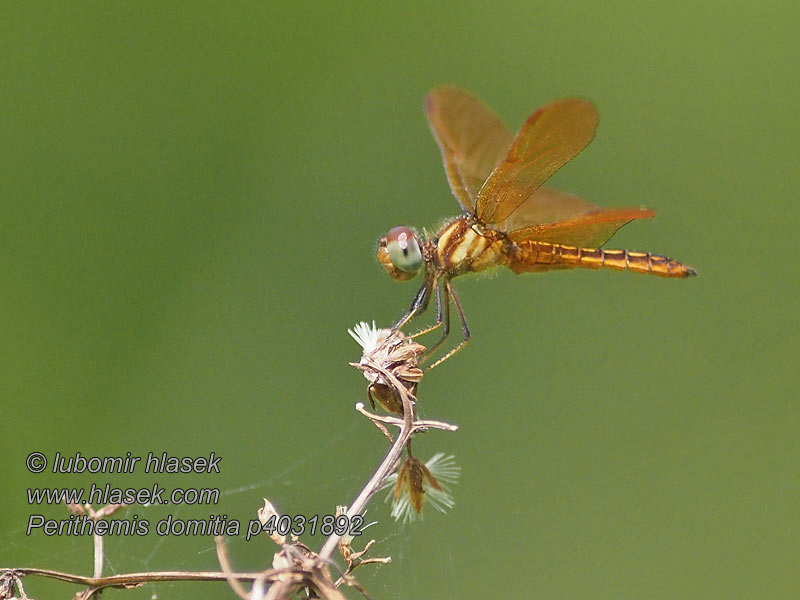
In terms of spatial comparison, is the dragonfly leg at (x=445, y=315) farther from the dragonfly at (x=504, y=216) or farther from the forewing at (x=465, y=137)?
the forewing at (x=465, y=137)

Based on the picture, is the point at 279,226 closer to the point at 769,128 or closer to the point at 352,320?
the point at 352,320

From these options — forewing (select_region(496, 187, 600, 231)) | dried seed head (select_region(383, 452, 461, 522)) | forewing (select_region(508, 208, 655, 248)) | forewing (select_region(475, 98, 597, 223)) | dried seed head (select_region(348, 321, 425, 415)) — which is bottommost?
dried seed head (select_region(383, 452, 461, 522))

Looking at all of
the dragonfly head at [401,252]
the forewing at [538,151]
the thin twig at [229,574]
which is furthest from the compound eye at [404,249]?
the thin twig at [229,574]

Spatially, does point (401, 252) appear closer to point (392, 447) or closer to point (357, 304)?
point (357, 304)

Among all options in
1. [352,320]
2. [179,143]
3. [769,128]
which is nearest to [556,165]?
[352,320]

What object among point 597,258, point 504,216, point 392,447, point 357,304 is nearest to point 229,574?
point 392,447

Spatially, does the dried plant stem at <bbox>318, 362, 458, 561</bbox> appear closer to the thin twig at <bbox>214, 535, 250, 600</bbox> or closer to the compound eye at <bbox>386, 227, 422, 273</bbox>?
the thin twig at <bbox>214, 535, 250, 600</bbox>

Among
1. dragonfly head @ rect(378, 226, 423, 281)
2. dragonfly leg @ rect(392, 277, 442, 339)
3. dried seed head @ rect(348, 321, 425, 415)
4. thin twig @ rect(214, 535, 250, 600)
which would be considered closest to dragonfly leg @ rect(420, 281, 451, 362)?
dragonfly leg @ rect(392, 277, 442, 339)
